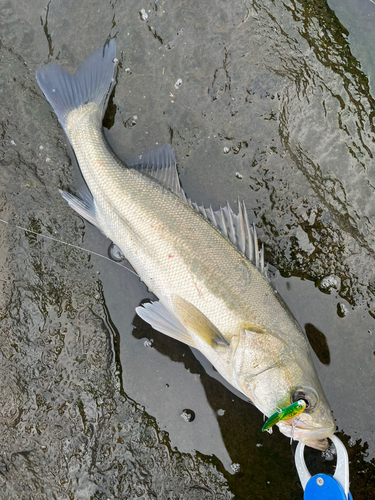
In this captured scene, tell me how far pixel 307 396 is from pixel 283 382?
17 cm

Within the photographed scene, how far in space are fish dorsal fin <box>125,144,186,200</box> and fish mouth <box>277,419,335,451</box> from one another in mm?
1863

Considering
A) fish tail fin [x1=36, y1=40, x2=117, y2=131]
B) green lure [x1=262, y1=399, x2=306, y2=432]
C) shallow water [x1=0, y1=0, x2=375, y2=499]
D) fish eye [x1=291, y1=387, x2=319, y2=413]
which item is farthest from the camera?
fish tail fin [x1=36, y1=40, x2=117, y2=131]


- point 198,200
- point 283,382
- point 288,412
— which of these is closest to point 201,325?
point 283,382

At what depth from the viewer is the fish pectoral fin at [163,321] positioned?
3.00 m

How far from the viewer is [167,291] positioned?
2883 millimetres

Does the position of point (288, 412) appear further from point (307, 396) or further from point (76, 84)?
point (76, 84)

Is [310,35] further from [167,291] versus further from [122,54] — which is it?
[167,291]

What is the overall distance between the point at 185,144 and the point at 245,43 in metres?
0.98

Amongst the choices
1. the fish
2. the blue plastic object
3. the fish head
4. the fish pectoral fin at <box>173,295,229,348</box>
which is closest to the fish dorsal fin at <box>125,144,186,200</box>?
the fish

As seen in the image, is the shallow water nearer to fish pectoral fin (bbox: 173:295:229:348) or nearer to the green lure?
fish pectoral fin (bbox: 173:295:229:348)

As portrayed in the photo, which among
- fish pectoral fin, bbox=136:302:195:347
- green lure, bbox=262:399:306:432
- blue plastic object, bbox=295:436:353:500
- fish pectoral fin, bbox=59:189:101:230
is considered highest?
green lure, bbox=262:399:306:432

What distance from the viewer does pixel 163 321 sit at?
9.93 ft

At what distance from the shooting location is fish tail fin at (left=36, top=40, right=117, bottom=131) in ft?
10.6

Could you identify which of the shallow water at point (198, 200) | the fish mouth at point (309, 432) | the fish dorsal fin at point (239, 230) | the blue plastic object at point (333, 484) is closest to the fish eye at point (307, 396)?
the fish mouth at point (309, 432)
